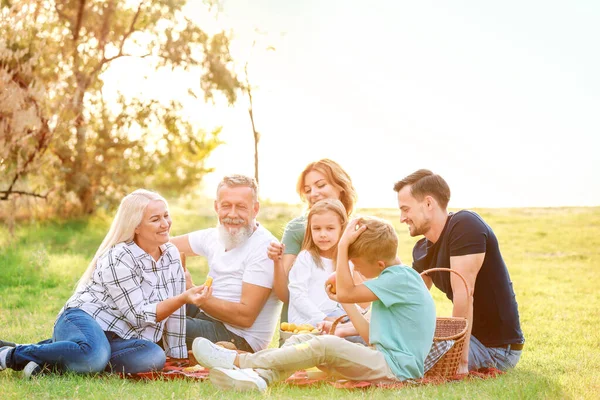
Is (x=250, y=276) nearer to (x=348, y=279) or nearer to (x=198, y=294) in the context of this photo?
(x=198, y=294)

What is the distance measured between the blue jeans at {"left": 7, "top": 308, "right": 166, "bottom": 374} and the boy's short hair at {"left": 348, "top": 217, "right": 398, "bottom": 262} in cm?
163

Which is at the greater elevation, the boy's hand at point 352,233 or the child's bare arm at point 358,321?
the boy's hand at point 352,233

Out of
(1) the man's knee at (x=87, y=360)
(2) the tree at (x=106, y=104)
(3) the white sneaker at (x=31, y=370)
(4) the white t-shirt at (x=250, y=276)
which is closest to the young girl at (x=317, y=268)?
(4) the white t-shirt at (x=250, y=276)

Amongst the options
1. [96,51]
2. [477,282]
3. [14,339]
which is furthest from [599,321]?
[96,51]

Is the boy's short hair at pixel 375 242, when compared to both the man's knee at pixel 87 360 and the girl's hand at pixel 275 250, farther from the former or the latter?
the man's knee at pixel 87 360

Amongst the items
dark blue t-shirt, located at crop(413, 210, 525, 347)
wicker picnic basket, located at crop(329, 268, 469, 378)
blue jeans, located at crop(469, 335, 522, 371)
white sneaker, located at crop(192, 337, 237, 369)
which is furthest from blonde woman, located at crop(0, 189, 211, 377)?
blue jeans, located at crop(469, 335, 522, 371)

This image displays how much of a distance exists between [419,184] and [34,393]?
2.96 meters

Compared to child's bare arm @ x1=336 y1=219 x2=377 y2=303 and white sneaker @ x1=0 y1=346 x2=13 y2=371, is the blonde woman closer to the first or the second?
white sneaker @ x1=0 y1=346 x2=13 y2=371

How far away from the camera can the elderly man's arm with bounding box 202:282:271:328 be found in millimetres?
6059

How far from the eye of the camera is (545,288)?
40.3ft

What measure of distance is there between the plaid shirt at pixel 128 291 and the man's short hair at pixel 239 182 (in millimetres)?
775

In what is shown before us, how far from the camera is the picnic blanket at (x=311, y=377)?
4897mm

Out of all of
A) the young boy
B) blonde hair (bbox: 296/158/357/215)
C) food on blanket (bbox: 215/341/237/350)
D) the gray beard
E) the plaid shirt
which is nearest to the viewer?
the young boy

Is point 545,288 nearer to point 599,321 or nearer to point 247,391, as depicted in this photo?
point 599,321
